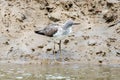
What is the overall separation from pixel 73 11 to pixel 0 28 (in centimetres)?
222

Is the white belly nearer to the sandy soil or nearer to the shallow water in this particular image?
the sandy soil

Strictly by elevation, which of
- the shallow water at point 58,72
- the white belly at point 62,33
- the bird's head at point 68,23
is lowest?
the shallow water at point 58,72

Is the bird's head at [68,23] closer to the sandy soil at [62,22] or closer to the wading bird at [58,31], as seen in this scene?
the wading bird at [58,31]

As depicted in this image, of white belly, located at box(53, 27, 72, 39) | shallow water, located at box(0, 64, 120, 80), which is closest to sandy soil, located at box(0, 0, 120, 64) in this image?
white belly, located at box(53, 27, 72, 39)

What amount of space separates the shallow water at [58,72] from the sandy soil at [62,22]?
90 cm

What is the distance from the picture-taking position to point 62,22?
15.4m

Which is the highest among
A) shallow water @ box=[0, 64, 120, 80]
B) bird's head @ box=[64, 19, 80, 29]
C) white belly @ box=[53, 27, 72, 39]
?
bird's head @ box=[64, 19, 80, 29]

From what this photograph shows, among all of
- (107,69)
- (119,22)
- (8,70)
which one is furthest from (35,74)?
(119,22)

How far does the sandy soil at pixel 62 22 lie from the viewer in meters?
14.1

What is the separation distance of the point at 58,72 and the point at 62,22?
3.86 meters

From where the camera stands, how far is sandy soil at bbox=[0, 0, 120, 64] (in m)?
14.1

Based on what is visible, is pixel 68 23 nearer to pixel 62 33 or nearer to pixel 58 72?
pixel 62 33

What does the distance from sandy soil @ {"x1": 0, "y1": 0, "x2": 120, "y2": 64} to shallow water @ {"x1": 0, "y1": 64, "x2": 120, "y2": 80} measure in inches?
35.6

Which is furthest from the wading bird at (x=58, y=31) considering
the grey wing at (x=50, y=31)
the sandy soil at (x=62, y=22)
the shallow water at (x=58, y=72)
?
the shallow water at (x=58, y=72)
